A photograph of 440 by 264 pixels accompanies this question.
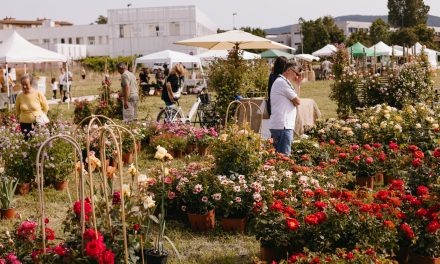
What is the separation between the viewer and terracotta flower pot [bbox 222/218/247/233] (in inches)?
213

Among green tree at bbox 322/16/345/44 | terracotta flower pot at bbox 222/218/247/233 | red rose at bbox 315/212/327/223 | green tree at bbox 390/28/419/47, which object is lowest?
terracotta flower pot at bbox 222/218/247/233

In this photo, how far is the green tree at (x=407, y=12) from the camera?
8225 centimetres

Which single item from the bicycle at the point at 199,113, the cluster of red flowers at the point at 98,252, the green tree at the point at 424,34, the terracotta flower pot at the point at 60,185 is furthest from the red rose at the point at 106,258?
the green tree at the point at 424,34

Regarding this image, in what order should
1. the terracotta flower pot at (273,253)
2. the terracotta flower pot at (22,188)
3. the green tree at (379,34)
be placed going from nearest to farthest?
1. the terracotta flower pot at (273,253)
2. the terracotta flower pot at (22,188)
3. the green tree at (379,34)

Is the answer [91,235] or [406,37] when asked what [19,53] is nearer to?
[91,235]

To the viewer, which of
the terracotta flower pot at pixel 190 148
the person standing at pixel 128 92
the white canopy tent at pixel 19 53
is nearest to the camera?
the terracotta flower pot at pixel 190 148

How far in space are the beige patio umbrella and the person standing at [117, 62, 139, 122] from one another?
6.67ft

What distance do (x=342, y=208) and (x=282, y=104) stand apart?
8.87 ft

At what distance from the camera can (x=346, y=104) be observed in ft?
40.9

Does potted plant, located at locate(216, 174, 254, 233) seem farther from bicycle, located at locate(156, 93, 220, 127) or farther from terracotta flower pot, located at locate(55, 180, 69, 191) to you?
bicycle, located at locate(156, 93, 220, 127)

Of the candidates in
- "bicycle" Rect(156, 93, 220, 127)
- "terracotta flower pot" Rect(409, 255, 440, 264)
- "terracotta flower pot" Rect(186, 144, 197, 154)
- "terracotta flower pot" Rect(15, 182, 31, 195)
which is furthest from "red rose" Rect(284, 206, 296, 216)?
"bicycle" Rect(156, 93, 220, 127)

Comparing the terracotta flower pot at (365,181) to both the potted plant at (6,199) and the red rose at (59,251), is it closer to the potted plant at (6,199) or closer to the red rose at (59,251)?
the potted plant at (6,199)

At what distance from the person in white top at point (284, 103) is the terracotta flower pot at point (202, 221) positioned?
157 cm

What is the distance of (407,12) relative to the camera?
3275 inches
